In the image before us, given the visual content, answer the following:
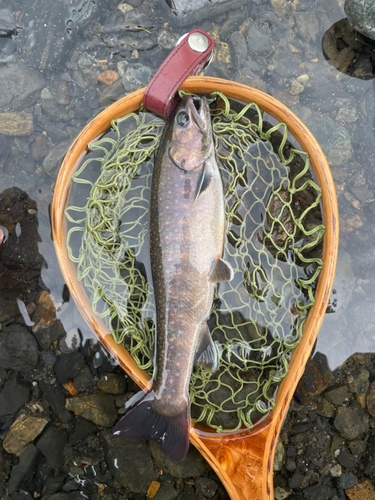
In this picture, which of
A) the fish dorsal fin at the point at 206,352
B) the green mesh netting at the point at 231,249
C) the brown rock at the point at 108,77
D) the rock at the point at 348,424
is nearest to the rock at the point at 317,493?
the rock at the point at 348,424

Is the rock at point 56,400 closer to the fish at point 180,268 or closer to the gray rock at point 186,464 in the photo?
the gray rock at point 186,464

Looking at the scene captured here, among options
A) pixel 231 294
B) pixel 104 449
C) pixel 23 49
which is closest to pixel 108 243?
pixel 231 294

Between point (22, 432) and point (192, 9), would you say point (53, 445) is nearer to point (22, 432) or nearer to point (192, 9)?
point (22, 432)

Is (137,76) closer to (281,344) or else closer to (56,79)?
(56,79)

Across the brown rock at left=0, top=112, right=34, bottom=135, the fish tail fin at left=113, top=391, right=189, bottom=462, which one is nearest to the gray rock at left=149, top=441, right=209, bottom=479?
the fish tail fin at left=113, top=391, right=189, bottom=462

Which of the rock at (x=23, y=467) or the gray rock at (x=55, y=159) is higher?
the gray rock at (x=55, y=159)

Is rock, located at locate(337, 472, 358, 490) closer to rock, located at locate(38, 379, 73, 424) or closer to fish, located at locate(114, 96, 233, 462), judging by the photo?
fish, located at locate(114, 96, 233, 462)
